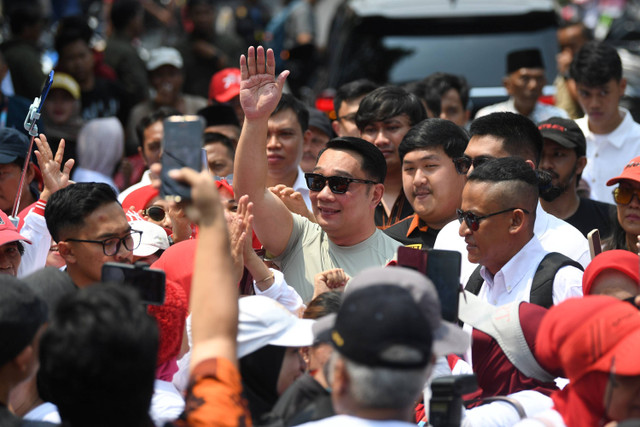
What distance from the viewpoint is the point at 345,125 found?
22.0ft

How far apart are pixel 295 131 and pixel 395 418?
12.4ft

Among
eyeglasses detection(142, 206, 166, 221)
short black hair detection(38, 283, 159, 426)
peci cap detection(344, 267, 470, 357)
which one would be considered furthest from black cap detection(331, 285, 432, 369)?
eyeglasses detection(142, 206, 166, 221)

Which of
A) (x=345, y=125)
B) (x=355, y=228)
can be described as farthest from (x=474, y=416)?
(x=345, y=125)

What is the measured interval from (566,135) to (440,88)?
1.76m

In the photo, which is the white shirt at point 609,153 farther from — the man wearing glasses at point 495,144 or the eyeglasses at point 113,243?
the eyeglasses at point 113,243

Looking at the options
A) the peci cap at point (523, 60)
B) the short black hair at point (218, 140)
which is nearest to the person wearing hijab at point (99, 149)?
the short black hair at point (218, 140)

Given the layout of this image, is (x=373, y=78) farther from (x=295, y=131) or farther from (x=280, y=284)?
(x=280, y=284)

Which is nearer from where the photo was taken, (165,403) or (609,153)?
(165,403)

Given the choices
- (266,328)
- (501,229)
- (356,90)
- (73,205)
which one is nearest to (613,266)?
(501,229)

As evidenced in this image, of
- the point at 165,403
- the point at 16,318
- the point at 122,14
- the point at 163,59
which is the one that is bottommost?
the point at 165,403

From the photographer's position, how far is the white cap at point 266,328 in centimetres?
309

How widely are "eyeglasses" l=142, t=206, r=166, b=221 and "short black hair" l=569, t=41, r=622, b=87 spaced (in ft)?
10.6

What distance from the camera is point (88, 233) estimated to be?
413 centimetres

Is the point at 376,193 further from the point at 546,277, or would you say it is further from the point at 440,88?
the point at 440,88
